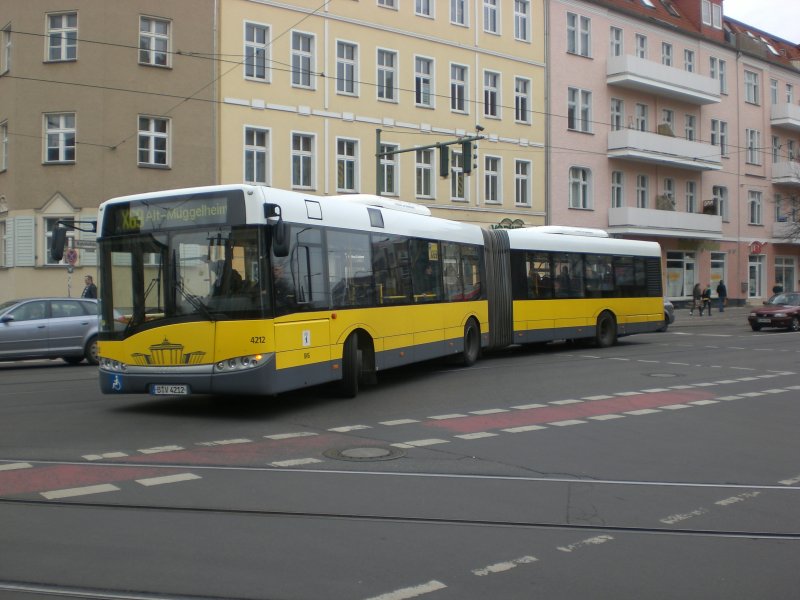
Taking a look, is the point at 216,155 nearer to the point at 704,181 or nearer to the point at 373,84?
the point at 373,84

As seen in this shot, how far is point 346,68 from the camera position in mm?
34125

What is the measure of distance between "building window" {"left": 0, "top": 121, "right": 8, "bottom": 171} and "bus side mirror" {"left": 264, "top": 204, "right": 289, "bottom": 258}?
22404 millimetres

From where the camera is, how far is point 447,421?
37.7 ft

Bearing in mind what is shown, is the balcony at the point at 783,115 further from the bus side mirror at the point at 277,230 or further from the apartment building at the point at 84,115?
the bus side mirror at the point at 277,230

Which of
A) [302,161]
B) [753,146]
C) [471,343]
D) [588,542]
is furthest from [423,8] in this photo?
[588,542]

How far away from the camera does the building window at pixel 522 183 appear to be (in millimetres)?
40688

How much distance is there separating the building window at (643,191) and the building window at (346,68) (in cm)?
1834

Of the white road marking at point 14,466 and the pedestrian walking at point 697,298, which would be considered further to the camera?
the pedestrian walking at point 697,298

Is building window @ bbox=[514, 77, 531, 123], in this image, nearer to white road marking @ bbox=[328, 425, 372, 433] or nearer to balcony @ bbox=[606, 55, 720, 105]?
balcony @ bbox=[606, 55, 720, 105]

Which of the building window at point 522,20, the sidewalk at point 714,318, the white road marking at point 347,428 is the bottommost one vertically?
the white road marking at point 347,428

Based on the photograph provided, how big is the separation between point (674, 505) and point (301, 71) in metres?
28.1

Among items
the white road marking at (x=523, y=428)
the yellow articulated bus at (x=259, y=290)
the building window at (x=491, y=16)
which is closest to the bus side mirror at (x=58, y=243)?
the yellow articulated bus at (x=259, y=290)

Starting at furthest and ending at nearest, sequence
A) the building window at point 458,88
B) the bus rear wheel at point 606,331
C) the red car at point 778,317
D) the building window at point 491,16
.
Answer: the building window at point 491,16 < the building window at point 458,88 < the red car at point 778,317 < the bus rear wheel at point 606,331

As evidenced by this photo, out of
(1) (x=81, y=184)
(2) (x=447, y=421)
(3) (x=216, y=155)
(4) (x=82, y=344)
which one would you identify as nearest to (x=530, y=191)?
(3) (x=216, y=155)
